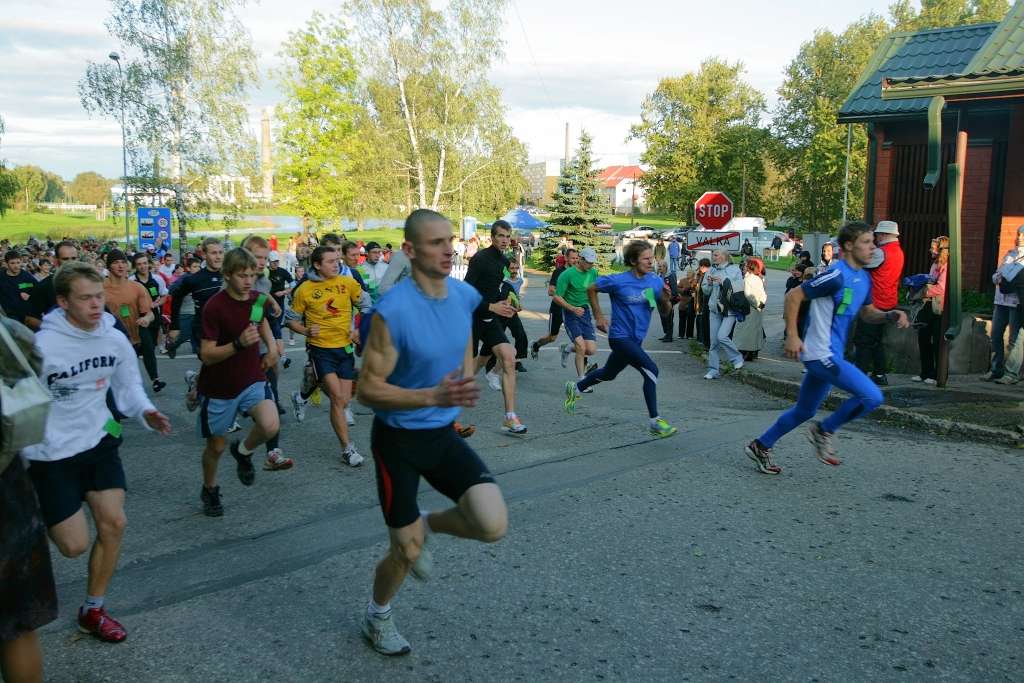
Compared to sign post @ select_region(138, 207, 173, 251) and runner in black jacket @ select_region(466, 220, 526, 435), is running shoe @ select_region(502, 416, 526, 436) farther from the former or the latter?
sign post @ select_region(138, 207, 173, 251)

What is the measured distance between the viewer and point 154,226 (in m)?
31.3

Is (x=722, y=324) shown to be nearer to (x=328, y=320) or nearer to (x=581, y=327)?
(x=581, y=327)

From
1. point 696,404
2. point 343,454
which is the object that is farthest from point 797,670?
point 696,404

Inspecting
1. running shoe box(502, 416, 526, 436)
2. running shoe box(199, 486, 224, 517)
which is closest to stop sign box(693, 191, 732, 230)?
running shoe box(502, 416, 526, 436)

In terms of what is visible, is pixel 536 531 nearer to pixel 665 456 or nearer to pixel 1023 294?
pixel 665 456

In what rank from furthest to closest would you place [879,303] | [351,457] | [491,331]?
[879,303] → [491,331] → [351,457]

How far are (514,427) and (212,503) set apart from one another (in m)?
3.03

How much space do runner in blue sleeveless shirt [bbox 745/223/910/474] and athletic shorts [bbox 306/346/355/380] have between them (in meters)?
3.45

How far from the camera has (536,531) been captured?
16.8ft

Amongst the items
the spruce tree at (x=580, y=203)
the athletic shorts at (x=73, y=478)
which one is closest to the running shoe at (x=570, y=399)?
the athletic shorts at (x=73, y=478)

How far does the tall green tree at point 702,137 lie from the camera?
2844 inches

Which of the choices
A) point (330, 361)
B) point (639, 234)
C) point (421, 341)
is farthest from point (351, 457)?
point (639, 234)

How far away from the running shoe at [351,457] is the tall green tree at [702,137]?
69.2 meters

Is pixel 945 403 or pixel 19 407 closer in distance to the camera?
pixel 19 407
